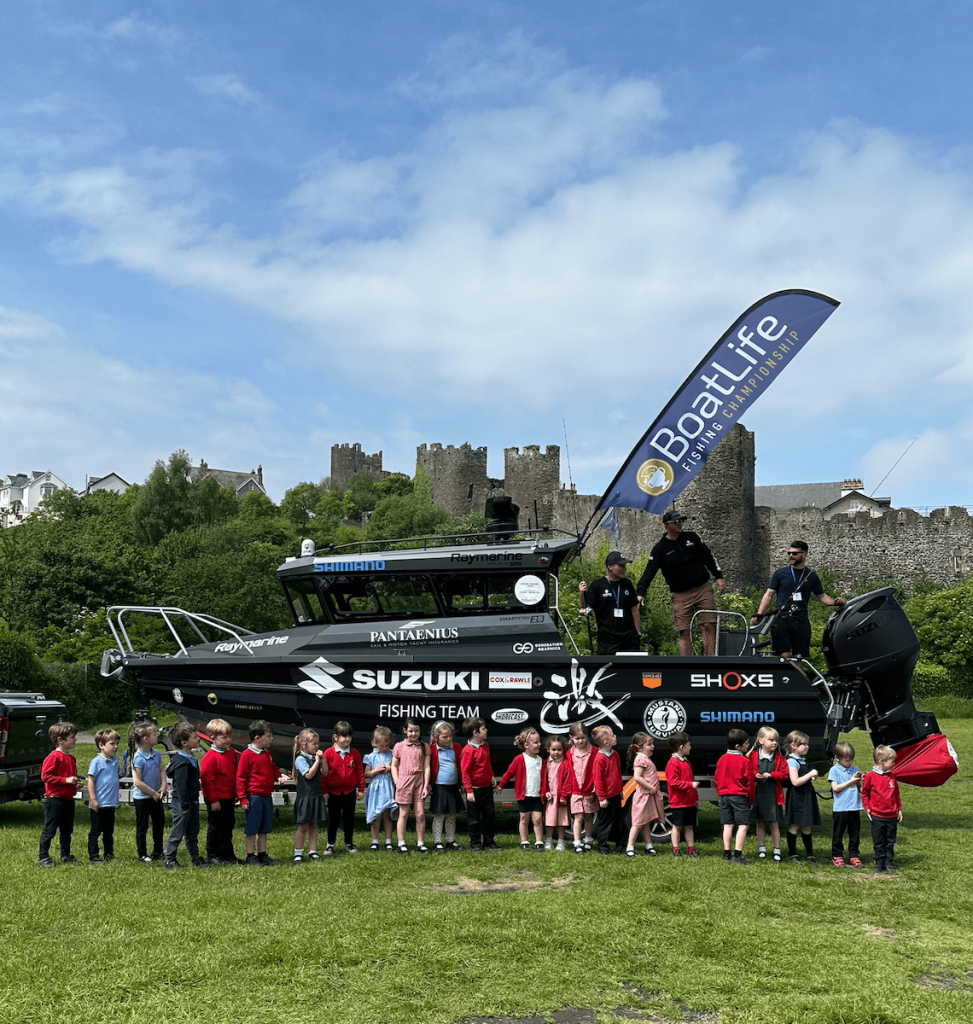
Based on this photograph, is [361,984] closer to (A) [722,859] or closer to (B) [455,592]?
(A) [722,859]

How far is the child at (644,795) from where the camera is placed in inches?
381

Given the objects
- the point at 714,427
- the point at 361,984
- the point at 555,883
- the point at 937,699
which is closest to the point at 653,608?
the point at 937,699

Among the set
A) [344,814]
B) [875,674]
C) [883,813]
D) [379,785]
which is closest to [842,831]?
[883,813]

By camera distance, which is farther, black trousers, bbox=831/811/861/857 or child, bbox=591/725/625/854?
child, bbox=591/725/625/854

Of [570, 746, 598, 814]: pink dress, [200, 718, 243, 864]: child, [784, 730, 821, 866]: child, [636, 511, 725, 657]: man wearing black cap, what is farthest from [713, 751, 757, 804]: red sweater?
[200, 718, 243, 864]: child

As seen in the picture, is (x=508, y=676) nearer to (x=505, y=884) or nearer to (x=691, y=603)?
(x=691, y=603)

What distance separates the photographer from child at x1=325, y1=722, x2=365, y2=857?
9625mm

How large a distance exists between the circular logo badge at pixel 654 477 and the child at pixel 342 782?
15.4ft

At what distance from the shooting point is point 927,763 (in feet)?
34.6

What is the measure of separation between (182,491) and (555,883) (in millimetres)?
51046

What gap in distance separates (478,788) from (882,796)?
3734mm

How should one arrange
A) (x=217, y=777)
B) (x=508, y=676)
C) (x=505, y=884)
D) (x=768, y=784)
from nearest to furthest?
1. (x=505, y=884)
2. (x=217, y=777)
3. (x=768, y=784)
4. (x=508, y=676)

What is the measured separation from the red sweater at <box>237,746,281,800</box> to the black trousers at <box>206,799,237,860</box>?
0.20 m

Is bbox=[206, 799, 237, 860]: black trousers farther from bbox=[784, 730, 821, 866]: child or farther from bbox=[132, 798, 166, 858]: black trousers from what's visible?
bbox=[784, 730, 821, 866]: child
